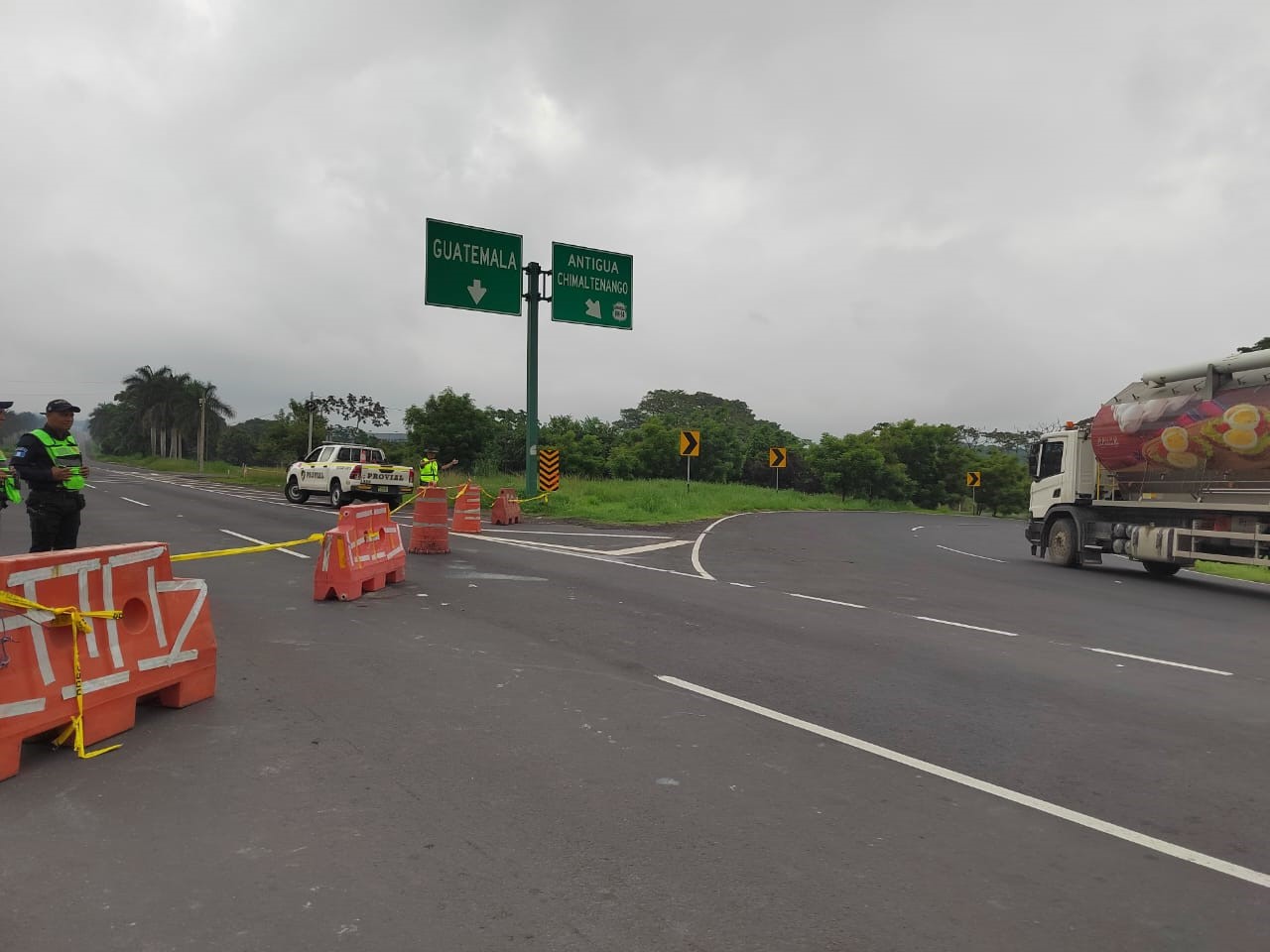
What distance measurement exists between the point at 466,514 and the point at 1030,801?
16146mm

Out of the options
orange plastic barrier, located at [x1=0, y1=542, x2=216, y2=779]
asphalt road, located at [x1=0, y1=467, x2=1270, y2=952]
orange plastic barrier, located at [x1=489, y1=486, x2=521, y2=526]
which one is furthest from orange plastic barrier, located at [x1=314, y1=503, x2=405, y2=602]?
orange plastic barrier, located at [x1=489, y1=486, x2=521, y2=526]

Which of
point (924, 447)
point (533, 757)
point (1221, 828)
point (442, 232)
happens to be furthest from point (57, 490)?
point (924, 447)

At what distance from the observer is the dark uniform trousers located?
8.06 metres

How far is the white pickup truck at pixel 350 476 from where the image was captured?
85.4 feet

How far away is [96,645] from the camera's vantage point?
493 centimetres

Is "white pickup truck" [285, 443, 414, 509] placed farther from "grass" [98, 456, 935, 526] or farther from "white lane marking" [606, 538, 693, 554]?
"white lane marking" [606, 538, 693, 554]

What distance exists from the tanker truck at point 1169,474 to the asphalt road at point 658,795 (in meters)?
6.87

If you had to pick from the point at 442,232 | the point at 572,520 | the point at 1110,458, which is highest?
the point at 442,232

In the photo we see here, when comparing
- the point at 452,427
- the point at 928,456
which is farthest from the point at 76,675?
the point at 928,456

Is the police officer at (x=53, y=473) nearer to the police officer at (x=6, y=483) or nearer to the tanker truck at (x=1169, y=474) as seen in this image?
the police officer at (x=6, y=483)

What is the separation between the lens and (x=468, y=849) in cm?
361

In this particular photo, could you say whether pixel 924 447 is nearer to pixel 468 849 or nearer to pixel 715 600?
pixel 715 600

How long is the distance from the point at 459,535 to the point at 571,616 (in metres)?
9.63

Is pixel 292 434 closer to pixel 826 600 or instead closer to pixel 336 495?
pixel 336 495
